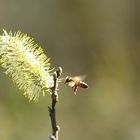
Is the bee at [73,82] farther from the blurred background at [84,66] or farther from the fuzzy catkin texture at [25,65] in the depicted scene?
the blurred background at [84,66]

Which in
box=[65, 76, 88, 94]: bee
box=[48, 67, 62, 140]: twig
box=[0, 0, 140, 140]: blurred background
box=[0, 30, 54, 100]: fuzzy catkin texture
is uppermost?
box=[0, 0, 140, 140]: blurred background

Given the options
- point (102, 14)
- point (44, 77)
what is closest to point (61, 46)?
point (102, 14)

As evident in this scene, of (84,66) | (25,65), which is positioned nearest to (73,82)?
(25,65)

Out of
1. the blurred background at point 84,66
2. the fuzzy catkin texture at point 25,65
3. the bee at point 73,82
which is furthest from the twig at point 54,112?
the blurred background at point 84,66

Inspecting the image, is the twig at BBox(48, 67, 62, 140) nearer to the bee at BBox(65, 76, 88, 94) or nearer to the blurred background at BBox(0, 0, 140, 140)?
the bee at BBox(65, 76, 88, 94)

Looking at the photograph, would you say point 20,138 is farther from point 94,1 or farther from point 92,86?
point 94,1

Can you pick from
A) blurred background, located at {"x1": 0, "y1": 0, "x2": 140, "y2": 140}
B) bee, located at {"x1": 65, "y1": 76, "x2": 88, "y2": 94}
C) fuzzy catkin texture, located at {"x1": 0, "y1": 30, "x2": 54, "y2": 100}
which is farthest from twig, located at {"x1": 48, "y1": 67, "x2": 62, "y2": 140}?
blurred background, located at {"x1": 0, "y1": 0, "x2": 140, "y2": 140}
